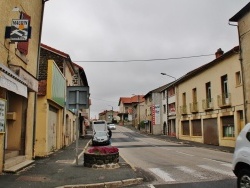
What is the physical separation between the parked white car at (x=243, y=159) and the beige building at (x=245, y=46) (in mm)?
→ 17946

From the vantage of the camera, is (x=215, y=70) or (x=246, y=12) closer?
(x=246, y=12)

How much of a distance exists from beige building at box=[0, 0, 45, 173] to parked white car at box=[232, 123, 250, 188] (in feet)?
20.4

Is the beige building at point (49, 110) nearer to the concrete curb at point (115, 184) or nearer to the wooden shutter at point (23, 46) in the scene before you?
the wooden shutter at point (23, 46)

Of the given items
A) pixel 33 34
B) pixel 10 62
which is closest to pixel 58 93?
pixel 33 34

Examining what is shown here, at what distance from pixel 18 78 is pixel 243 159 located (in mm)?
6991

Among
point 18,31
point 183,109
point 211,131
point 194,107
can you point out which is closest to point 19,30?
point 18,31

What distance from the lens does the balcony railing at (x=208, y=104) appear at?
32.1m

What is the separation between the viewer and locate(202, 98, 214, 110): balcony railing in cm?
3206

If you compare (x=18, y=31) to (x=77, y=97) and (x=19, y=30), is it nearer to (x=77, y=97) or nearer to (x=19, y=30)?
(x=19, y=30)

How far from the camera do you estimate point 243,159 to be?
6.96 metres

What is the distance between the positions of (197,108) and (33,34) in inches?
968

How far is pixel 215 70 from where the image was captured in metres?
31.3

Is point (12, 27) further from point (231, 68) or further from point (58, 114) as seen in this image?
point (231, 68)

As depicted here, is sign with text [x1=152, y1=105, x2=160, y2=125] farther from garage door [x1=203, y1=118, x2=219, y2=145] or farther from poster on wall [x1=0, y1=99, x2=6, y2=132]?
poster on wall [x1=0, y1=99, x2=6, y2=132]
